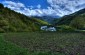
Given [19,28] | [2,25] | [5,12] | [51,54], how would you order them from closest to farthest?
[51,54] < [2,25] < [19,28] < [5,12]

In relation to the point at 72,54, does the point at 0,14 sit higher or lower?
higher

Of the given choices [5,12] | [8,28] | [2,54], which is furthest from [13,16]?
[2,54]

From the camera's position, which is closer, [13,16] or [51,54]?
[51,54]

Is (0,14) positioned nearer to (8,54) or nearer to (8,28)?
(8,28)

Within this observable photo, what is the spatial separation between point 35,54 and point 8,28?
130106mm

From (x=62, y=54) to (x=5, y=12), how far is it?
16779 cm

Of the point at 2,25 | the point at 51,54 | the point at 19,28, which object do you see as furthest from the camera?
the point at 19,28

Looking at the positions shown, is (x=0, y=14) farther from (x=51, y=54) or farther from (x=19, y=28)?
(x=51, y=54)

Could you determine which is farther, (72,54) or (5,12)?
(5,12)

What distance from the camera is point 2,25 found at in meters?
156

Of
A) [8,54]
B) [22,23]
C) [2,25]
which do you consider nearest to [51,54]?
[8,54]

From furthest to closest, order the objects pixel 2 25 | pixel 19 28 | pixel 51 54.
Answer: pixel 19 28, pixel 2 25, pixel 51 54

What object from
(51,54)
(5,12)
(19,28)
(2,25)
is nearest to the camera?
(51,54)

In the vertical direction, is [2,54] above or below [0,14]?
below
